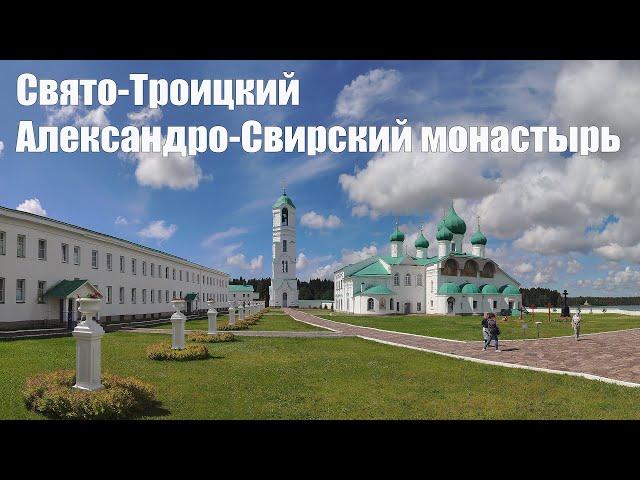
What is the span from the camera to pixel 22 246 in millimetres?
27516

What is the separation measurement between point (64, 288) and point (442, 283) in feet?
160

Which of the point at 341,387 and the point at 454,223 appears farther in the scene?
the point at 454,223

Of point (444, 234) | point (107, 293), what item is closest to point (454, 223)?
point (444, 234)

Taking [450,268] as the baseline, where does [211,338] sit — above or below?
below

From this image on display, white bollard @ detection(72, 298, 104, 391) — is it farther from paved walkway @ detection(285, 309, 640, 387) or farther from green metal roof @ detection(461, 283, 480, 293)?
green metal roof @ detection(461, 283, 480, 293)

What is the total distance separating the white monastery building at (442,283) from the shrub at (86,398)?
188 feet

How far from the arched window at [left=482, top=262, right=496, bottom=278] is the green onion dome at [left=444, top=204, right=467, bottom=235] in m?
5.95

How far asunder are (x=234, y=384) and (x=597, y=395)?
27.8ft

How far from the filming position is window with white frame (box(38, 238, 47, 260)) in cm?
2897

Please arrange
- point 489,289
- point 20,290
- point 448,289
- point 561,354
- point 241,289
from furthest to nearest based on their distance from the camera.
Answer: point 241,289, point 489,289, point 448,289, point 20,290, point 561,354

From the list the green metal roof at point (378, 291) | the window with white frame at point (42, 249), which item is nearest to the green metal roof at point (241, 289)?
the green metal roof at point (378, 291)

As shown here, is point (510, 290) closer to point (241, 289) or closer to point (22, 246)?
point (22, 246)

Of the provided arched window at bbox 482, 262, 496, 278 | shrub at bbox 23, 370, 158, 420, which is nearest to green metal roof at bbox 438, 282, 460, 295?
arched window at bbox 482, 262, 496, 278
